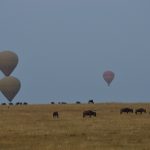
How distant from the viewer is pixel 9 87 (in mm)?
107438

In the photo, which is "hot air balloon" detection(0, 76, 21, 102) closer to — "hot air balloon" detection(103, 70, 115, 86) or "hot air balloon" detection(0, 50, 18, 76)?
"hot air balloon" detection(0, 50, 18, 76)

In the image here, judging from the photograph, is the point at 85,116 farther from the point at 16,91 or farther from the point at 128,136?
the point at 16,91

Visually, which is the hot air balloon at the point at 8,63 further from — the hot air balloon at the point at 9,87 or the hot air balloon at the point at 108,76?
the hot air balloon at the point at 108,76

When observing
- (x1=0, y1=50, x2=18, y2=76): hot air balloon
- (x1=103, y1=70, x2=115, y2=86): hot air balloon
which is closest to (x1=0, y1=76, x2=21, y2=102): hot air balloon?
(x1=0, y1=50, x2=18, y2=76): hot air balloon

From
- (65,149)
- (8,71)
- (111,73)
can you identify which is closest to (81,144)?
(65,149)

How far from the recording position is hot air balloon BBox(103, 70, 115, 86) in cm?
11746

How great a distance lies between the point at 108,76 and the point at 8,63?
23.5 metres

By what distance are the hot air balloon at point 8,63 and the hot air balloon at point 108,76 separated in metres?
20.4

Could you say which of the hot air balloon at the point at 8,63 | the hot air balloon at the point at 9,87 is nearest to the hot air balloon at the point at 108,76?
the hot air balloon at the point at 9,87

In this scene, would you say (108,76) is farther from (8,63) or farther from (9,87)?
(8,63)

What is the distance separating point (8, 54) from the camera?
109688mm

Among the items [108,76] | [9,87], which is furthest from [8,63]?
[108,76]

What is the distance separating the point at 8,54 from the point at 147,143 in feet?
266

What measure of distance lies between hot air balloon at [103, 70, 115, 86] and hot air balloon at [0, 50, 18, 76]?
67.0 feet
